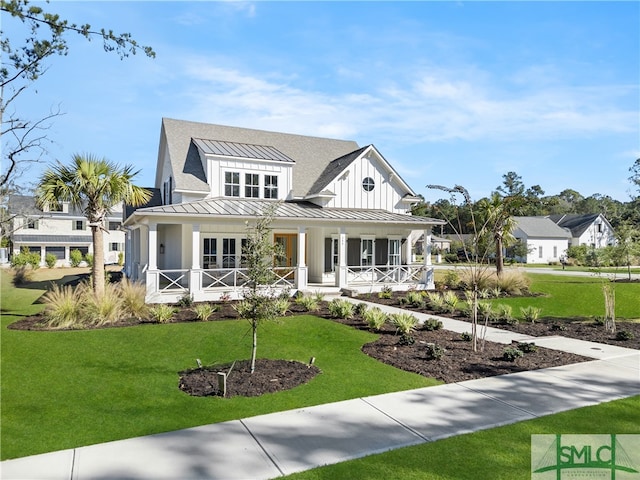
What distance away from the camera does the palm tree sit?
14.3 m

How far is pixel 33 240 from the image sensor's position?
150 ft

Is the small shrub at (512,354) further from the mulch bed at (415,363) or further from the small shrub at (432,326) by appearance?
the small shrub at (432,326)

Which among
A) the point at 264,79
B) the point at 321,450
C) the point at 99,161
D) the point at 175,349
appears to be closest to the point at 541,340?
the point at 321,450

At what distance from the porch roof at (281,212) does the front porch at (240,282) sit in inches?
91.8

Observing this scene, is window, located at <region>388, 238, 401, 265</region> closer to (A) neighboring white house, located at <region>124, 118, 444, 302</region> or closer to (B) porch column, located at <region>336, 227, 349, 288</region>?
(A) neighboring white house, located at <region>124, 118, 444, 302</region>

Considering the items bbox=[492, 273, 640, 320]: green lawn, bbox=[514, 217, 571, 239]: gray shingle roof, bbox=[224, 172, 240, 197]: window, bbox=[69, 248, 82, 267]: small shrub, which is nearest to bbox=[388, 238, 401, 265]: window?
bbox=[492, 273, 640, 320]: green lawn

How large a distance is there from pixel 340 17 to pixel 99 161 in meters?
9.63

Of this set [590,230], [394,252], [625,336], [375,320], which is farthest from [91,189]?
[590,230]

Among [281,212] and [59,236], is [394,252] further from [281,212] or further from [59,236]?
[59,236]

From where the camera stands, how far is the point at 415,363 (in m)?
8.97

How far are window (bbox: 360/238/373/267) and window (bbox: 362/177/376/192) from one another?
2.90 meters

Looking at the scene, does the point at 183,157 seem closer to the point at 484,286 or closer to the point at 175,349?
the point at 175,349

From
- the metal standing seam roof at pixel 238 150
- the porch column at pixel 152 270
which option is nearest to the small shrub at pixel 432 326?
the porch column at pixel 152 270

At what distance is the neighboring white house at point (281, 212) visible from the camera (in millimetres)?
19688
